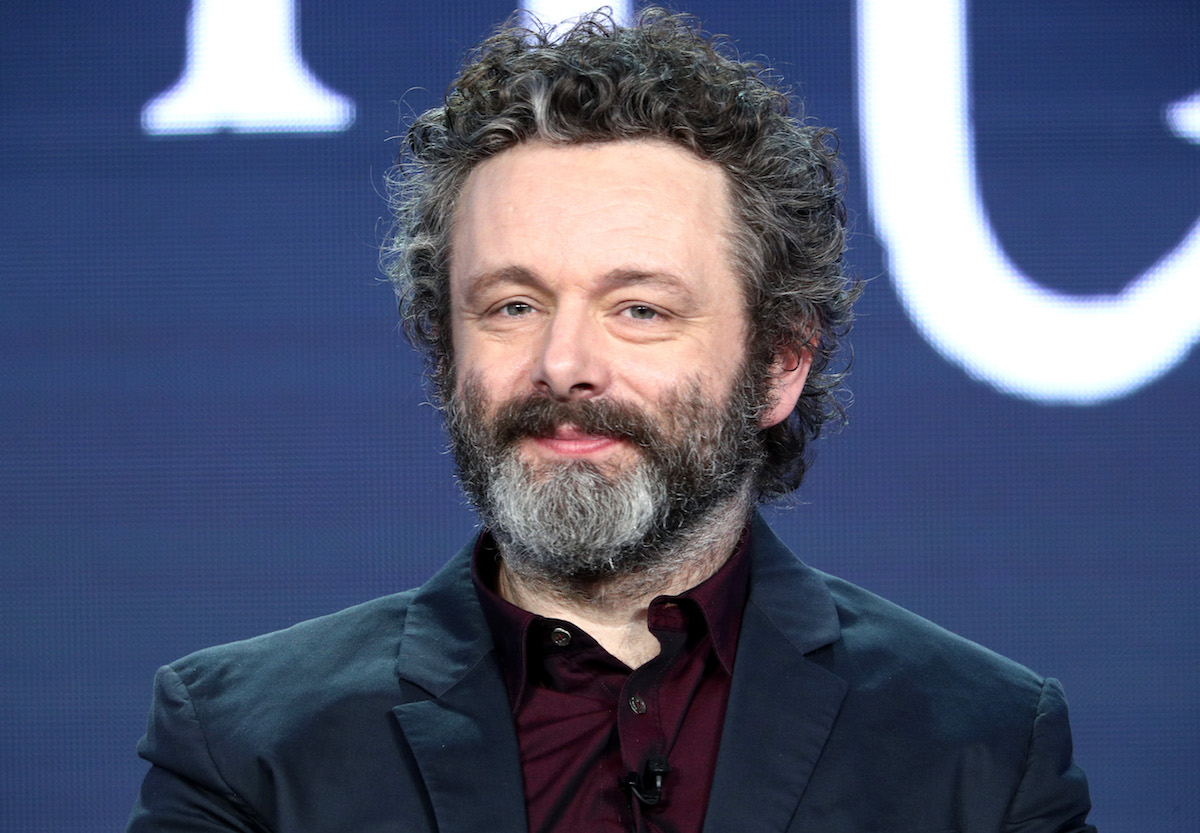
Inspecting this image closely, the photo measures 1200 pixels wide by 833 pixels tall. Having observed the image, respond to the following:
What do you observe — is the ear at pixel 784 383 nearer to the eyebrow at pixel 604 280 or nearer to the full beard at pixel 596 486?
the full beard at pixel 596 486

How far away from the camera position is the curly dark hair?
164 cm

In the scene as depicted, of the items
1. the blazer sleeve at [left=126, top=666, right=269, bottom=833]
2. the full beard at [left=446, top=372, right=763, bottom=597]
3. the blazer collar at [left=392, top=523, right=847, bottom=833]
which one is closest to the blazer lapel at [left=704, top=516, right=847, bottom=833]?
the blazer collar at [left=392, top=523, right=847, bottom=833]

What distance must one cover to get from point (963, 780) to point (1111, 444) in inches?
45.5

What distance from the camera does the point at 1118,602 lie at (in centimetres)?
249

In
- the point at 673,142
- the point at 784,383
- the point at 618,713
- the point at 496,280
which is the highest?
the point at 673,142

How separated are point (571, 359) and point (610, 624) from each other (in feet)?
1.05

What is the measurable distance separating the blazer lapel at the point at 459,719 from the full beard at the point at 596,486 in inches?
4.1

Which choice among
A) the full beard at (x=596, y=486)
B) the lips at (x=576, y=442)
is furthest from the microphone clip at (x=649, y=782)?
the lips at (x=576, y=442)

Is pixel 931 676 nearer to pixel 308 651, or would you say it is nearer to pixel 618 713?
pixel 618 713

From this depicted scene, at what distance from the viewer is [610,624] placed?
1.60 metres

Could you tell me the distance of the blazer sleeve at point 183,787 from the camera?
1.47 meters

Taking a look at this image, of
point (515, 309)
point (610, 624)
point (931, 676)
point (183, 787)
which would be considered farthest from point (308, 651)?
point (931, 676)

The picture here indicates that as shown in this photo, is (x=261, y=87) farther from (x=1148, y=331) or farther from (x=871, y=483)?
(x=1148, y=331)

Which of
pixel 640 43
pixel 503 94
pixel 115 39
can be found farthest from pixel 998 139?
pixel 115 39
